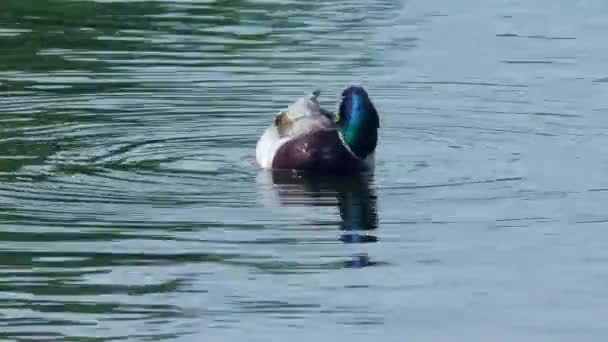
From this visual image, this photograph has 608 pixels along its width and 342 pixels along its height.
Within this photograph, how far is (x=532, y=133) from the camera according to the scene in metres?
18.4

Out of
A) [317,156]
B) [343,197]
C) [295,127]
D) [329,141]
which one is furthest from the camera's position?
[295,127]

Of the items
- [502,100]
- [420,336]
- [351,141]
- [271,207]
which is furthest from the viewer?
[502,100]

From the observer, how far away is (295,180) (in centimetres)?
1667

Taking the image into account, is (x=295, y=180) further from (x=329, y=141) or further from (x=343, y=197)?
(x=343, y=197)

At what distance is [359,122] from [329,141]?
31cm

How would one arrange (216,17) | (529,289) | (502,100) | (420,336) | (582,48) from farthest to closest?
(216,17)
(582,48)
(502,100)
(529,289)
(420,336)

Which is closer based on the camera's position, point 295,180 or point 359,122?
point 295,180

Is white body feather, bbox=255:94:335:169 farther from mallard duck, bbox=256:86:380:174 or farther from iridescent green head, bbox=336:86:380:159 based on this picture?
iridescent green head, bbox=336:86:380:159

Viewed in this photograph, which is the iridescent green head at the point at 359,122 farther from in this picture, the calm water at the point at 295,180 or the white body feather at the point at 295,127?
the calm water at the point at 295,180

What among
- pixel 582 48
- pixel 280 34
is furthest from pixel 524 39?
pixel 280 34

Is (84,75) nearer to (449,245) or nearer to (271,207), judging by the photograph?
(271,207)

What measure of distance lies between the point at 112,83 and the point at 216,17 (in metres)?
5.23

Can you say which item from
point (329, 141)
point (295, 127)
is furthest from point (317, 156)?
point (295, 127)

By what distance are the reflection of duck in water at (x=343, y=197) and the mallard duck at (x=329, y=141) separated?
12 centimetres
